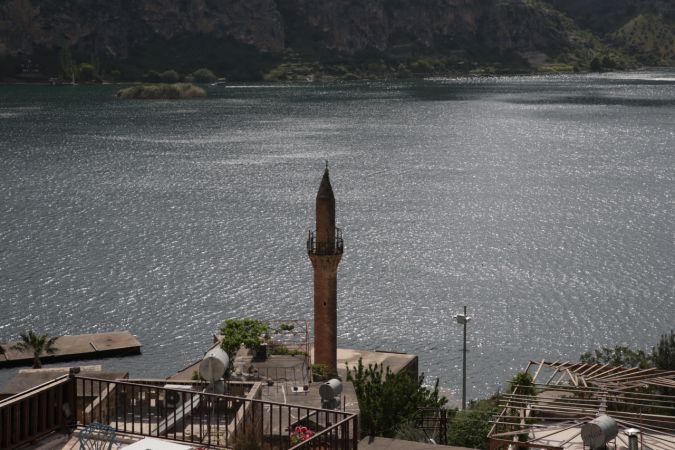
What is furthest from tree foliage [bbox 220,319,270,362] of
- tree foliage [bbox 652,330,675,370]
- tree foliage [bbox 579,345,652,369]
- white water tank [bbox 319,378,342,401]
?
tree foliage [bbox 652,330,675,370]

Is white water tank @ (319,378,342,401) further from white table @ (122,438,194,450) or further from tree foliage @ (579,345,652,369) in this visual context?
tree foliage @ (579,345,652,369)

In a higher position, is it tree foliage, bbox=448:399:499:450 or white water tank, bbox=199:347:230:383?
white water tank, bbox=199:347:230:383

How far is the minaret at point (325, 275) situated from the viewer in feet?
195

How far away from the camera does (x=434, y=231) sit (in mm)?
121125

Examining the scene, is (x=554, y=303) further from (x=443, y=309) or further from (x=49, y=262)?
(x=49, y=262)

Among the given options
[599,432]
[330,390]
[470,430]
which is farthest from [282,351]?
[599,432]

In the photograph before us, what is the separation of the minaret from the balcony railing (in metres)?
32.9

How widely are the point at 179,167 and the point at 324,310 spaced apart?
121 meters

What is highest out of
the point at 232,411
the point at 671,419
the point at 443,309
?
the point at 232,411

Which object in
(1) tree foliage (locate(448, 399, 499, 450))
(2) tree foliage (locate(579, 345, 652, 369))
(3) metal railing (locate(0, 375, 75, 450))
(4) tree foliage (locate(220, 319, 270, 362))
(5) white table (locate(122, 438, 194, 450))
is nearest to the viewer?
(5) white table (locate(122, 438, 194, 450))

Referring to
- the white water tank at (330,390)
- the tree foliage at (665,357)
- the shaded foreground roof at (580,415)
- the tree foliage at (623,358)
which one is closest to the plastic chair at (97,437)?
the shaded foreground roof at (580,415)

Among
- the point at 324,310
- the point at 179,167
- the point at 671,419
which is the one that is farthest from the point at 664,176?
the point at 671,419

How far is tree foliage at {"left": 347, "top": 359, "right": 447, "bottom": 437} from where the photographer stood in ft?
154

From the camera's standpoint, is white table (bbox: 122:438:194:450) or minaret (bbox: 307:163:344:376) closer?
white table (bbox: 122:438:194:450)
